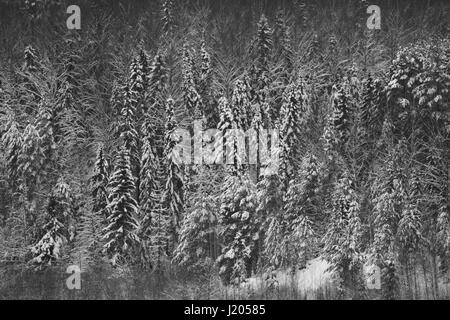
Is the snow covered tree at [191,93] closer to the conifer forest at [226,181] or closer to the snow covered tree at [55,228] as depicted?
the conifer forest at [226,181]

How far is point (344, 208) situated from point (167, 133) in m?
14.0

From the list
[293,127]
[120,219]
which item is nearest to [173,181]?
[120,219]

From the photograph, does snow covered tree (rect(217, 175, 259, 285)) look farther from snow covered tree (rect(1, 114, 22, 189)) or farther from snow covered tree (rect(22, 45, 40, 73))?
snow covered tree (rect(22, 45, 40, 73))

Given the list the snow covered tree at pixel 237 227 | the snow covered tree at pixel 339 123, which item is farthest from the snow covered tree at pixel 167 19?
the snow covered tree at pixel 237 227

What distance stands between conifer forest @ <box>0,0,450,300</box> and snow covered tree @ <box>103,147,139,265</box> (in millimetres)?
105

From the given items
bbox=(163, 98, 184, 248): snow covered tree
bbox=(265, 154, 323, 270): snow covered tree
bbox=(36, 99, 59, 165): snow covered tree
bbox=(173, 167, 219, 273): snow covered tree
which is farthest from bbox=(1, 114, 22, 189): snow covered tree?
bbox=(265, 154, 323, 270): snow covered tree

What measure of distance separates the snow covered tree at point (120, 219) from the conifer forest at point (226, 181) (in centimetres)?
10

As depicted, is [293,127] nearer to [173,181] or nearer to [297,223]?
[297,223]

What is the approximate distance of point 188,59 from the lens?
5503 cm

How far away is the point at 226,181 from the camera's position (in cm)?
3691

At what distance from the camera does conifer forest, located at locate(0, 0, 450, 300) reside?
33031 millimetres

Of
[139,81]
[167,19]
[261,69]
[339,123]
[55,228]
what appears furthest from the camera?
[167,19]

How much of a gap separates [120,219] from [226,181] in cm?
729

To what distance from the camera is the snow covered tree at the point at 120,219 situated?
119 ft
